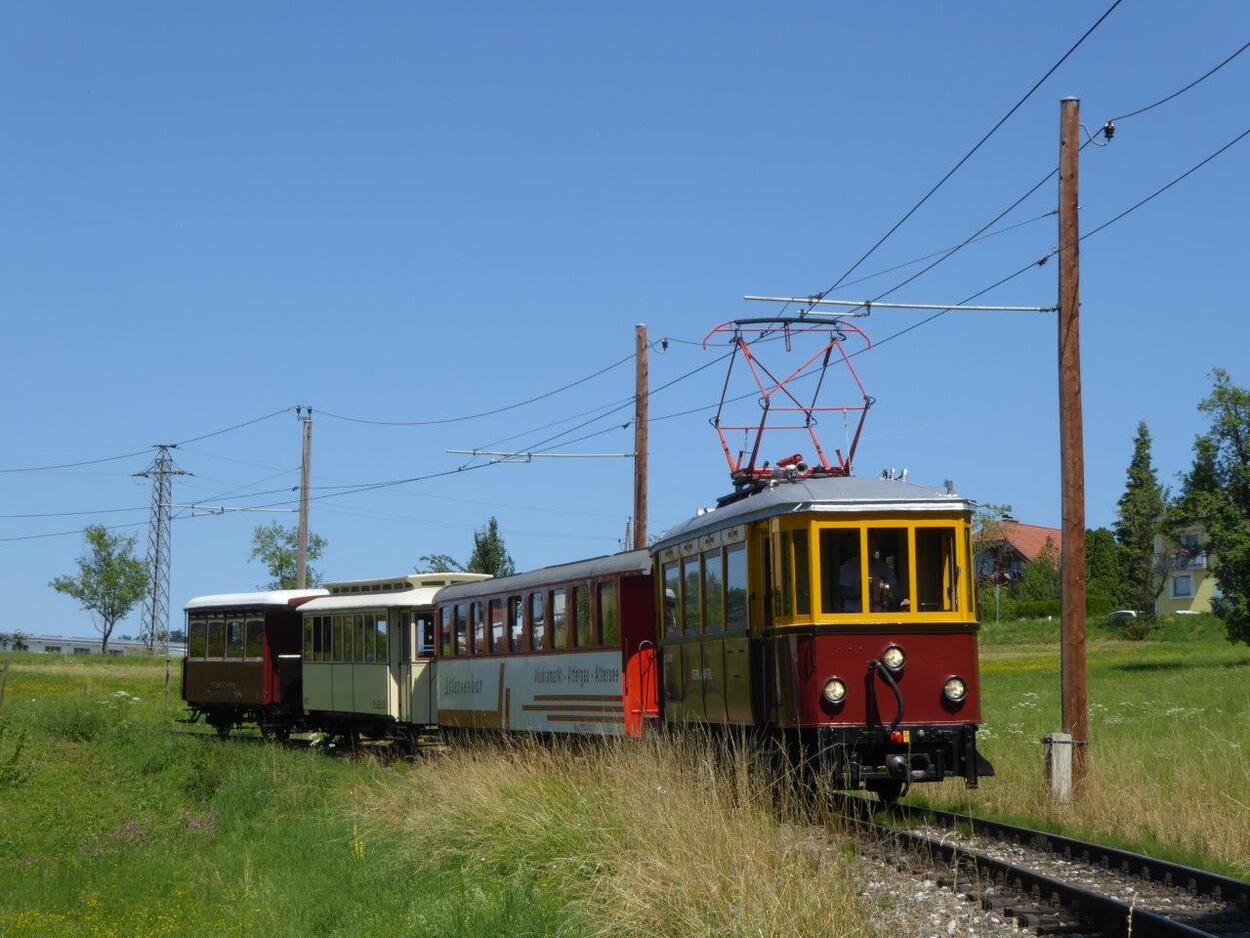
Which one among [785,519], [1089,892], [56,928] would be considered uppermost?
[785,519]

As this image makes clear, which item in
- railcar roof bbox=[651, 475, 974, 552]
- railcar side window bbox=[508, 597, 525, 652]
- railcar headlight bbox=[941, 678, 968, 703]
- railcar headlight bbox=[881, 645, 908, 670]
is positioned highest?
railcar roof bbox=[651, 475, 974, 552]

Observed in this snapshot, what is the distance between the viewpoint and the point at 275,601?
113 feet

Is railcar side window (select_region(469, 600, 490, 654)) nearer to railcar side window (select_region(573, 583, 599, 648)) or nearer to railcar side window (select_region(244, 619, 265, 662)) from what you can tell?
railcar side window (select_region(573, 583, 599, 648))

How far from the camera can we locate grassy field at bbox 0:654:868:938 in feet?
30.5

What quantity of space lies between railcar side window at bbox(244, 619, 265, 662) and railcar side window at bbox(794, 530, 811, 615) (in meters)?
22.0

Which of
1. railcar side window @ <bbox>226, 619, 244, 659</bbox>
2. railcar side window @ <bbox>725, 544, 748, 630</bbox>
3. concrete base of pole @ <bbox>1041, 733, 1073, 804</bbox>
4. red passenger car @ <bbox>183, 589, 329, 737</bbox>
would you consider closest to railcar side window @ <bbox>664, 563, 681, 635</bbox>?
railcar side window @ <bbox>725, 544, 748, 630</bbox>

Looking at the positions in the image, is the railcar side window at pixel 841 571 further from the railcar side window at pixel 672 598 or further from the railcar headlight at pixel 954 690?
the railcar side window at pixel 672 598

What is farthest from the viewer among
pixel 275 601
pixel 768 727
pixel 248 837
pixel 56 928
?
pixel 275 601

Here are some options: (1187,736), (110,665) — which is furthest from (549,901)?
(110,665)

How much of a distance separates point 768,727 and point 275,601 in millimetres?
21251

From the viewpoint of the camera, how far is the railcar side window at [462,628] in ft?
87.0

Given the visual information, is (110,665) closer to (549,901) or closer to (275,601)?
(275,601)

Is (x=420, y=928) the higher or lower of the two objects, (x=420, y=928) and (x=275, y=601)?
the lower

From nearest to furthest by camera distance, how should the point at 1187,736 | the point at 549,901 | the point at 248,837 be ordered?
the point at 549,901, the point at 248,837, the point at 1187,736
